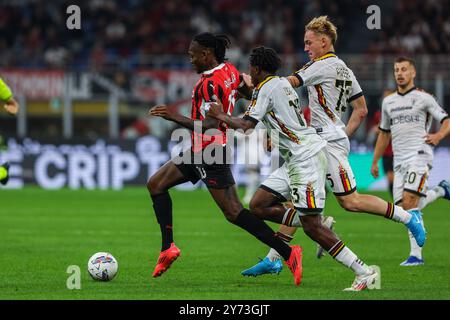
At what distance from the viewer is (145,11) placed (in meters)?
32.2

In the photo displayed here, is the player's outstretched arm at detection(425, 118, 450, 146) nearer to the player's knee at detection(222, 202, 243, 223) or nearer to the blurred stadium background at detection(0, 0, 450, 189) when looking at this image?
the player's knee at detection(222, 202, 243, 223)

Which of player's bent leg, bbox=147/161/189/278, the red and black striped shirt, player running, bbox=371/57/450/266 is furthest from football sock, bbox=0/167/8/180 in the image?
player running, bbox=371/57/450/266

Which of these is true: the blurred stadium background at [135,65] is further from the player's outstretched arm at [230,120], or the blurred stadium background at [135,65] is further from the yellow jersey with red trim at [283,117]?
the player's outstretched arm at [230,120]

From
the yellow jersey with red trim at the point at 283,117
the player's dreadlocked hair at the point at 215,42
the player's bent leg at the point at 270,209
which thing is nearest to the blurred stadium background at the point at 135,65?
the player's bent leg at the point at 270,209

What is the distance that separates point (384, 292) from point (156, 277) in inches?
90.4

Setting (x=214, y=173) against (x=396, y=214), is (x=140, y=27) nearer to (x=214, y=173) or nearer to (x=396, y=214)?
(x=214, y=173)

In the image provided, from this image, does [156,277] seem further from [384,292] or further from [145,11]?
[145,11]

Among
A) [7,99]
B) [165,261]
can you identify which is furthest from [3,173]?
[165,261]

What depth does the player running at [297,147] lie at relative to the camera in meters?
8.35

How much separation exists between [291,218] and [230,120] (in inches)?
61.0

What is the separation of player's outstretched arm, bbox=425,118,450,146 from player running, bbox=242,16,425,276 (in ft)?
5.79

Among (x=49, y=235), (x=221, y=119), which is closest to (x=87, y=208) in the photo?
(x=49, y=235)

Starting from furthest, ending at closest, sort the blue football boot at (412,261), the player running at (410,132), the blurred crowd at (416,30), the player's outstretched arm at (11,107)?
the blurred crowd at (416,30)
the player running at (410,132)
the blue football boot at (412,261)
the player's outstretched arm at (11,107)

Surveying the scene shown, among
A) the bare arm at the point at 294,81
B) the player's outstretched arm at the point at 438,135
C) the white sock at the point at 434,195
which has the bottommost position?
the white sock at the point at 434,195
